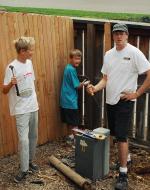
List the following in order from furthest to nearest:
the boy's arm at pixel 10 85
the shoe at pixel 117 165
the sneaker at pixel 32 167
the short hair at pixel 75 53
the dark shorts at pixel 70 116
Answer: the dark shorts at pixel 70 116 < the short hair at pixel 75 53 < the shoe at pixel 117 165 < the sneaker at pixel 32 167 < the boy's arm at pixel 10 85

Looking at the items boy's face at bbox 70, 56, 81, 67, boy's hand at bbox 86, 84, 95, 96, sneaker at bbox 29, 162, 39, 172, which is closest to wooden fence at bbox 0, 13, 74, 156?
boy's face at bbox 70, 56, 81, 67

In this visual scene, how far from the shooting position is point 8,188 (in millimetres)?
5059

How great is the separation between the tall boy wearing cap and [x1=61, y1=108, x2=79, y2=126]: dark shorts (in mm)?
1403

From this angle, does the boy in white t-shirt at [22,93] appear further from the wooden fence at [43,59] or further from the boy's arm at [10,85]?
the wooden fence at [43,59]

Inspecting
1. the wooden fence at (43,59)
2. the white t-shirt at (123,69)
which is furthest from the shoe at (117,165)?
the wooden fence at (43,59)

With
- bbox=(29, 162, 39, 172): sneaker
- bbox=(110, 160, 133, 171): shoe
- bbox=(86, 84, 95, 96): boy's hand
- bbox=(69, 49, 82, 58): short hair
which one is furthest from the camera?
bbox=(69, 49, 82, 58): short hair

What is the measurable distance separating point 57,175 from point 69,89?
1.48 meters

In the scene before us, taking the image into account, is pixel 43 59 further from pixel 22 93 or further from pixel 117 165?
pixel 117 165

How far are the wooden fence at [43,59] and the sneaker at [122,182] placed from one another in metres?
1.72

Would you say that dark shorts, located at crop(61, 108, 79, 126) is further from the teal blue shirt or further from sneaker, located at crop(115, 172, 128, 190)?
sneaker, located at crop(115, 172, 128, 190)

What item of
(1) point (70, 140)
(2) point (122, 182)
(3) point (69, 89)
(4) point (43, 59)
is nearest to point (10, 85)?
(4) point (43, 59)

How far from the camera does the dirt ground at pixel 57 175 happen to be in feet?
16.8

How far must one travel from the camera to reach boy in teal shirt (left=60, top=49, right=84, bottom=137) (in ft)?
20.6

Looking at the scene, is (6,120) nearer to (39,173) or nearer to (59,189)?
(39,173)
